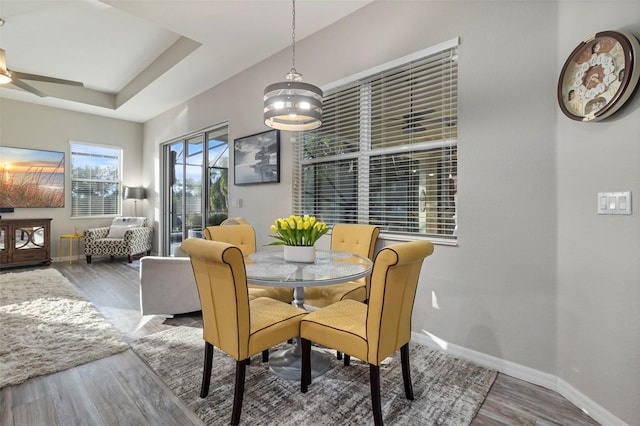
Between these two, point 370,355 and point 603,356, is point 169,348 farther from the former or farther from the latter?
point 603,356

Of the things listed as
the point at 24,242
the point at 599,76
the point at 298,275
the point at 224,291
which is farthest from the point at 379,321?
the point at 24,242

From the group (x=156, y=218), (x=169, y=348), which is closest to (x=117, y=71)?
(x=156, y=218)

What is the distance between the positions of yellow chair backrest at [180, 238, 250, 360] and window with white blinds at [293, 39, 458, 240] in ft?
5.45

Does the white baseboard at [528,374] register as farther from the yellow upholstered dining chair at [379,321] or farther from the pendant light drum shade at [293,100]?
the pendant light drum shade at [293,100]

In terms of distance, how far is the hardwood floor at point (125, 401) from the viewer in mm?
Result: 1619

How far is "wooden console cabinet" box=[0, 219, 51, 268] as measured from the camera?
5.21 metres

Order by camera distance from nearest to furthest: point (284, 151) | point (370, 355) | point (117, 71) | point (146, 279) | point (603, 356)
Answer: point (370, 355) → point (603, 356) → point (146, 279) → point (284, 151) → point (117, 71)

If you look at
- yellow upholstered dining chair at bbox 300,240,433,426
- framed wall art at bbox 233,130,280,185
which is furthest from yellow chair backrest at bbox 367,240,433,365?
framed wall art at bbox 233,130,280,185

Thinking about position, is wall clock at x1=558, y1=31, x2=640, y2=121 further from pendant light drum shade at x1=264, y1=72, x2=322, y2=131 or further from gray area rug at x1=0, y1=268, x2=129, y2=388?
gray area rug at x1=0, y1=268, x2=129, y2=388

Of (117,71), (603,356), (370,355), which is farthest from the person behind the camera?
(117,71)

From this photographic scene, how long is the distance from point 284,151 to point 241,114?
1083mm

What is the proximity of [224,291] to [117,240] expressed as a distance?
5.55 metres

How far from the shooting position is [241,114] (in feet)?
14.2

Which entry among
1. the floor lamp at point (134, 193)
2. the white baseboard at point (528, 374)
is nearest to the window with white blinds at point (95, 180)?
the floor lamp at point (134, 193)
